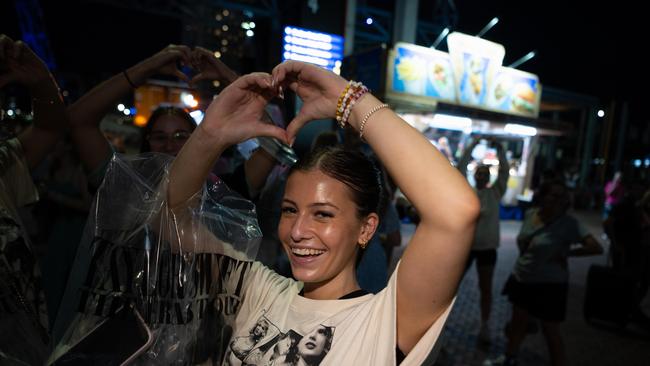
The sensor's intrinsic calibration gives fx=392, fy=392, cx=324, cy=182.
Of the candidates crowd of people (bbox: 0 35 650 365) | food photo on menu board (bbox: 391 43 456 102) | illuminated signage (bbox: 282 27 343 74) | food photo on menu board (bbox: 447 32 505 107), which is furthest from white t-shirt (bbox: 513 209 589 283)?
food photo on menu board (bbox: 447 32 505 107)

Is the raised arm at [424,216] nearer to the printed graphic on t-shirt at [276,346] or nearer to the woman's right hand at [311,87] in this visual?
the woman's right hand at [311,87]

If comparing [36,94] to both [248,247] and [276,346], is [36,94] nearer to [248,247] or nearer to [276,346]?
[248,247]

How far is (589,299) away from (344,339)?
5240 millimetres

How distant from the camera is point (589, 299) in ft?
16.7

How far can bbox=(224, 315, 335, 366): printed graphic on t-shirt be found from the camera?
4.03ft

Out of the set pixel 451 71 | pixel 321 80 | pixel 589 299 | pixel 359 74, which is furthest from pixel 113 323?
pixel 451 71

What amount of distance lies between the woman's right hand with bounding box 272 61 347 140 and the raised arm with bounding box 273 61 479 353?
0.12 meters

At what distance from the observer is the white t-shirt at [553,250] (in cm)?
366

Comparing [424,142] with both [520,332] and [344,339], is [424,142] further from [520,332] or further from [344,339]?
[520,332]

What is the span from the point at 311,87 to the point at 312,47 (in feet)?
22.9

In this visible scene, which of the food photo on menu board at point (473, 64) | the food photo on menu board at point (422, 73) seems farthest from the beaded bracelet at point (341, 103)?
the food photo on menu board at point (473, 64)

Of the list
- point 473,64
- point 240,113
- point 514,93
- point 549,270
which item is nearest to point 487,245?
point 549,270

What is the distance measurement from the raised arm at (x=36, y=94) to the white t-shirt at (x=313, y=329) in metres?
1.22

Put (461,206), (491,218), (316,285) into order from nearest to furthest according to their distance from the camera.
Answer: (461,206)
(316,285)
(491,218)
